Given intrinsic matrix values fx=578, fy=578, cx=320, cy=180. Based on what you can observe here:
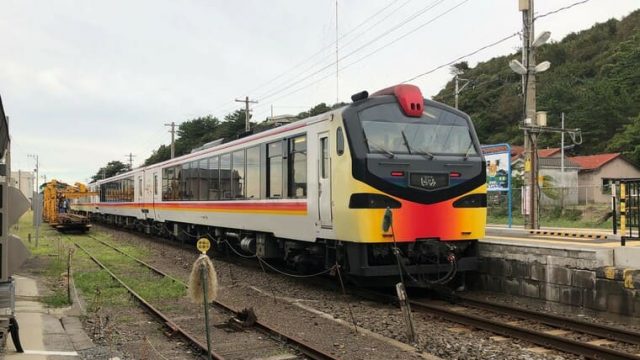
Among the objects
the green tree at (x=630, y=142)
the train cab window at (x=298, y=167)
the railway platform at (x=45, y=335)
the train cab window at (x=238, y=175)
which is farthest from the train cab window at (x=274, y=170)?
the green tree at (x=630, y=142)

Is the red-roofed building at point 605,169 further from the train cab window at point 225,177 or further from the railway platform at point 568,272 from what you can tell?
the railway platform at point 568,272

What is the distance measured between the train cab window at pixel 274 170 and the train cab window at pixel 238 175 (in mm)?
1459

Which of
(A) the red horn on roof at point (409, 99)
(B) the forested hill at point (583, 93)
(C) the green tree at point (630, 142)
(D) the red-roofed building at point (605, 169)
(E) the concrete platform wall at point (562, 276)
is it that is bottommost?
(E) the concrete platform wall at point (562, 276)

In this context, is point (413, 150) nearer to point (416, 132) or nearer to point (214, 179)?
point (416, 132)

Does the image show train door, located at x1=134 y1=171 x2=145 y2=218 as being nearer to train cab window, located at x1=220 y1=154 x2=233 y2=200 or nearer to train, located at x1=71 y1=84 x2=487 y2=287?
train cab window, located at x1=220 y1=154 x2=233 y2=200

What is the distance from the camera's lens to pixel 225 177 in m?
13.7

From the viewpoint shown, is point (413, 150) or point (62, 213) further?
point (62, 213)

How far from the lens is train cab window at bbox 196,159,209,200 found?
15.1 meters

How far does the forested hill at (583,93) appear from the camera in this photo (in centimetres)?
5550

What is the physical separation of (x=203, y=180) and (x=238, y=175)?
2931mm

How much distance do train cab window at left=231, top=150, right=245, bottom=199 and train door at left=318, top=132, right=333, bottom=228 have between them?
3579 mm

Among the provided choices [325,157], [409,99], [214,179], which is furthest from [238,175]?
[409,99]

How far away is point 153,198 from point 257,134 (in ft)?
35.9

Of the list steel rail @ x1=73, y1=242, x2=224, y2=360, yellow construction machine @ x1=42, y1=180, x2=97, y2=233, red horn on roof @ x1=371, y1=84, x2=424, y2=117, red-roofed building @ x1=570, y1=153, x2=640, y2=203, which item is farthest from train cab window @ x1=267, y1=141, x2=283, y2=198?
red-roofed building @ x1=570, y1=153, x2=640, y2=203
